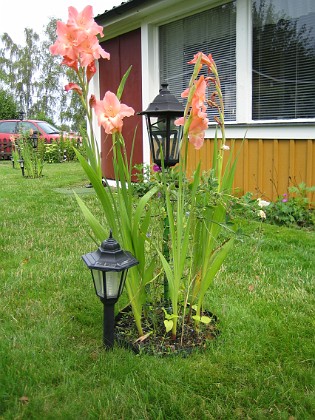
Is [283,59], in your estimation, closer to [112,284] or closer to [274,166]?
[274,166]

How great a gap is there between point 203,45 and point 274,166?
2.04 metres

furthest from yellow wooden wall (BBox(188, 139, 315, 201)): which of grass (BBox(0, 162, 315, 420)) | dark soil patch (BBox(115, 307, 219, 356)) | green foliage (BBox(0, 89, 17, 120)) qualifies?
green foliage (BBox(0, 89, 17, 120))

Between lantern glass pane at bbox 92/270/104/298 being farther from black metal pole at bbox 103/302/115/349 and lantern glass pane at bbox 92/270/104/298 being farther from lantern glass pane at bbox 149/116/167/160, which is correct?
lantern glass pane at bbox 149/116/167/160

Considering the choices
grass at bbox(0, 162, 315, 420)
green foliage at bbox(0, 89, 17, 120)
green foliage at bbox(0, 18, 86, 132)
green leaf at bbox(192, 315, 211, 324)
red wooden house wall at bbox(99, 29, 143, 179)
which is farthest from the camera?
green foliage at bbox(0, 18, 86, 132)

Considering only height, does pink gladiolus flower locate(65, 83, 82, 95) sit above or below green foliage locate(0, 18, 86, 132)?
below

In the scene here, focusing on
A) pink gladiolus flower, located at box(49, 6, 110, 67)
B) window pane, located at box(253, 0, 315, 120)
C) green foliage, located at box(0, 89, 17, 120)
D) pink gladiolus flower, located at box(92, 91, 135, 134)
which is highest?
green foliage, located at box(0, 89, 17, 120)

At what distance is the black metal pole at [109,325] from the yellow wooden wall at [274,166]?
121 inches

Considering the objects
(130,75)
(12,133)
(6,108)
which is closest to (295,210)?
(130,75)

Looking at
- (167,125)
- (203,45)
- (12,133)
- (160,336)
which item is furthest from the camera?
(12,133)

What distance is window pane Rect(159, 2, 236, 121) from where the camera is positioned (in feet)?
18.7

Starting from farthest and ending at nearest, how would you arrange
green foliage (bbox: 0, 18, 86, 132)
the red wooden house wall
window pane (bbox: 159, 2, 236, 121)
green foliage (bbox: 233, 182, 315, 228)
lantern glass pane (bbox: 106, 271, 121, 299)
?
green foliage (bbox: 0, 18, 86, 132), the red wooden house wall, window pane (bbox: 159, 2, 236, 121), green foliage (bbox: 233, 182, 315, 228), lantern glass pane (bbox: 106, 271, 121, 299)

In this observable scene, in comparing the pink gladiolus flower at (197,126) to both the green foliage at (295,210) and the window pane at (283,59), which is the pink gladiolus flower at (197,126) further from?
the window pane at (283,59)

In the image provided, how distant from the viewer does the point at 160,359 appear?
205 cm

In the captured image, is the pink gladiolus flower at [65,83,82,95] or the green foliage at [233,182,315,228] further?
the green foliage at [233,182,315,228]
